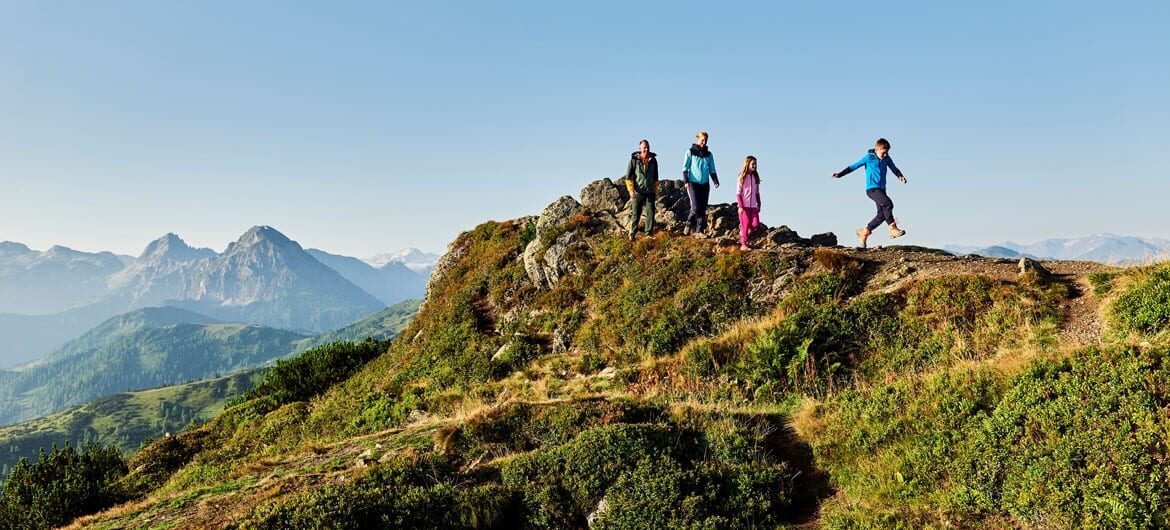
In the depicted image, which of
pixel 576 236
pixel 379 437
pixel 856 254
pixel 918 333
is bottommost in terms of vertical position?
pixel 379 437

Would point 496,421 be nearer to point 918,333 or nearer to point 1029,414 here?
point 1029,414

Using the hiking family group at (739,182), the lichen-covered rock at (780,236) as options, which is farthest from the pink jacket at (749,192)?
the lichen-covered rock at (780,236)

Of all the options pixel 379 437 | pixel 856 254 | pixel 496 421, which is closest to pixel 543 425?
pixel 496 421

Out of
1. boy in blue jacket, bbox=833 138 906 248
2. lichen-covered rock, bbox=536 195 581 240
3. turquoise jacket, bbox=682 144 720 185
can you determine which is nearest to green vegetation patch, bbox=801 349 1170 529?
boy in blue jacket, bbox=833 138 906 248

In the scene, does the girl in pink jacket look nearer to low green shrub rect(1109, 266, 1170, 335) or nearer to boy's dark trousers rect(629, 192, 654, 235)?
boy's dark trousers rect(629, 192, 654, 235)

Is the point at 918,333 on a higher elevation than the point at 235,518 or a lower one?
higher

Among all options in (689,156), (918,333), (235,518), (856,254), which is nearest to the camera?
(235,518)

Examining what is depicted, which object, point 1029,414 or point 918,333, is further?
point 918,333

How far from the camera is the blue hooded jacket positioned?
16969 millimetres

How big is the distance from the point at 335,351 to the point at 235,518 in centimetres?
2559

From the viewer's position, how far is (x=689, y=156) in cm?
2053

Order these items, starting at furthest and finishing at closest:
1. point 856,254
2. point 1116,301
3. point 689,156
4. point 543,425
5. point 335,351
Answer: point 335,351
point 689,156
point 856,254
point 543,425
point 1116,301

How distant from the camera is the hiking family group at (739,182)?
17.0m

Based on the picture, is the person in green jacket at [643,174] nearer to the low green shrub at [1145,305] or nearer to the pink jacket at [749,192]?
the pink jacket at [749,192]
